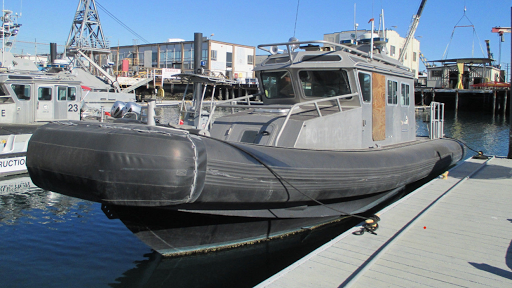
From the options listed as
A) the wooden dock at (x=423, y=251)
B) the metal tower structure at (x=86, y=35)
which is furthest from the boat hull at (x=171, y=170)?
the metal tower structure at (x=86, y=35)

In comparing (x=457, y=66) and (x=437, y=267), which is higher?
(x=457, y=66)

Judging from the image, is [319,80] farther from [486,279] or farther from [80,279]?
[80,279]

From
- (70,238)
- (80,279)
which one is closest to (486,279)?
(80,279)

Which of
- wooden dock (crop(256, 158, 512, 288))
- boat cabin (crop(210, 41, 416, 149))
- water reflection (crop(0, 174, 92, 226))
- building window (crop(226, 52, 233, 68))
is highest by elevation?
building window (crop(226, 52, 233, 68))

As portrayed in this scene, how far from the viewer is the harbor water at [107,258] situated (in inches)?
215

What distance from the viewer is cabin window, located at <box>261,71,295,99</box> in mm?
7480

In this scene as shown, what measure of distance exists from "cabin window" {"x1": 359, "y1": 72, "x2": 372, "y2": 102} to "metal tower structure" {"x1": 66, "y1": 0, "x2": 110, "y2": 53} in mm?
32452

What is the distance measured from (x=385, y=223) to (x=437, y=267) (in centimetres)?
145

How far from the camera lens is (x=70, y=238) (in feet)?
22.8

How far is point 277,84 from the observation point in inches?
300

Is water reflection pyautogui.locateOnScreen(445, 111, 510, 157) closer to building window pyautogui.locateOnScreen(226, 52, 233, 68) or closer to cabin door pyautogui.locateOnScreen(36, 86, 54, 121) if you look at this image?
cabin door pyautogui.locateOnScreen(36, 86, 54, 121)

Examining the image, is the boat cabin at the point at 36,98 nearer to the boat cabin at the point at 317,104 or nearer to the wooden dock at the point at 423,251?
the boat cabin at the point at 317,104

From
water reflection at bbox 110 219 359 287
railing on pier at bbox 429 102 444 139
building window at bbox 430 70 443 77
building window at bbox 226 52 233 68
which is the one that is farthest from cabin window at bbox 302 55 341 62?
building window at bbox 430 70 443 77

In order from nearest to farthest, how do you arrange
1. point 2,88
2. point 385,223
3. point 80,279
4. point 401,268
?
1. point 401,268
2. point 80,279
3. point 385,223
4. point 2,88
